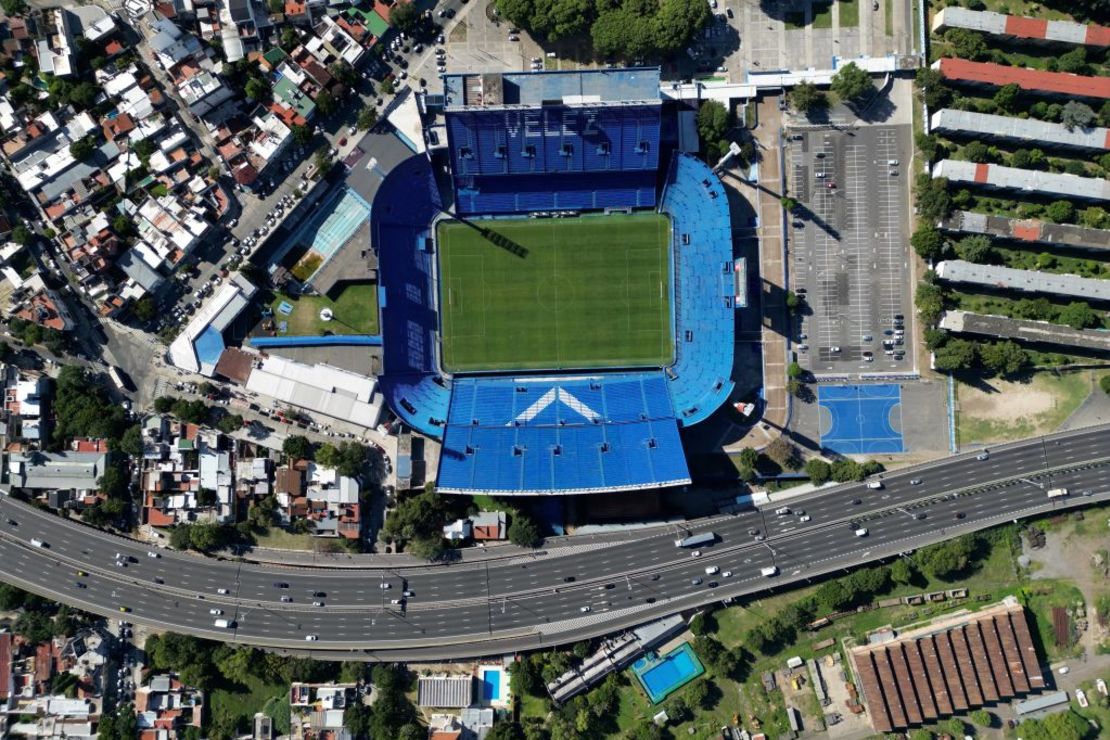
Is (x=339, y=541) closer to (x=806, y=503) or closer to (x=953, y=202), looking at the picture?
(x=806, y=503)

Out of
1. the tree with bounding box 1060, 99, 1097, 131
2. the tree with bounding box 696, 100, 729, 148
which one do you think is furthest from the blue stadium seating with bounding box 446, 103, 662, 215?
the tree with bounding box 1060, 99, 1097, 131

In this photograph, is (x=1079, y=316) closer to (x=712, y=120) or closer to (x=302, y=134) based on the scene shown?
(x=712, y=120)

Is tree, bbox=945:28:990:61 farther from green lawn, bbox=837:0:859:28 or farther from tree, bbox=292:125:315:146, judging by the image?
tree, bbox=292:125:315:146

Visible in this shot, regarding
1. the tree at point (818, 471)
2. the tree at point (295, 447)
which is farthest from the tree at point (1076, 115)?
the tree at point (295, 447)

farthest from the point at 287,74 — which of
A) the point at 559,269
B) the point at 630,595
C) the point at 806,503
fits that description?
the point at 806,503

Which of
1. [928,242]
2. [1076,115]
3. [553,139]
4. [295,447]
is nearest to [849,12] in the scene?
[1076,115]

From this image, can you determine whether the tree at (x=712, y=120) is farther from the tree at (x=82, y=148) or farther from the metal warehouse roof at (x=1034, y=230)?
the tree at (x=82, y=148)
